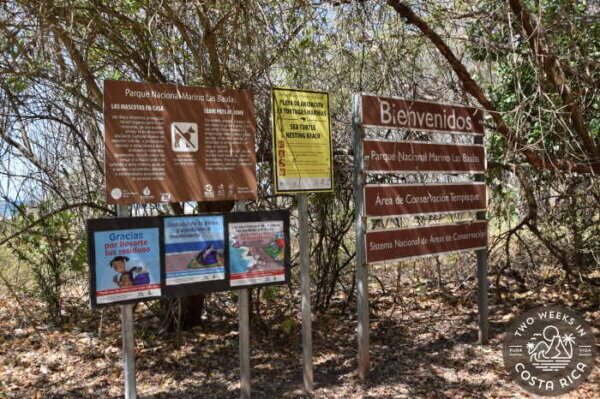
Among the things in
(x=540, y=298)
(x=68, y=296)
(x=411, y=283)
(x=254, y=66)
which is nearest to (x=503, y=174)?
(x=540, y=298)

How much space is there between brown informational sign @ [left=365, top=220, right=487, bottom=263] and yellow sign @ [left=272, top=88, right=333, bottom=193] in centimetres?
66

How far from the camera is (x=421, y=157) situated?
5.00 m

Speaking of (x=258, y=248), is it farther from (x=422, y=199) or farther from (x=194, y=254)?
(x=422, y=199)

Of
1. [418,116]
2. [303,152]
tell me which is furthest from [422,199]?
[303,152]

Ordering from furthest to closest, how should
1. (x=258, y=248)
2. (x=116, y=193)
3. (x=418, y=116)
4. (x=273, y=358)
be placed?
(x=273, y=358), (x=418, y=116), (x=258, y=248), (x=116, y=193)

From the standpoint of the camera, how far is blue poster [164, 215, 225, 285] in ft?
12.4

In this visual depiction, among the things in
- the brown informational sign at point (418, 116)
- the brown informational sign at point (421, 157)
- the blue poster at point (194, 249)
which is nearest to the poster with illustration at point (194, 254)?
the blue poster at point (194, 249)

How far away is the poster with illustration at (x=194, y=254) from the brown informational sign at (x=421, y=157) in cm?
137

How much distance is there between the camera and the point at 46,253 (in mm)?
6074

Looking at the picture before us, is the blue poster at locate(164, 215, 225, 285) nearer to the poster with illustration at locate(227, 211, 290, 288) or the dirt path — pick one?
the poster with illustration at locate(227, 211, 290, 288)

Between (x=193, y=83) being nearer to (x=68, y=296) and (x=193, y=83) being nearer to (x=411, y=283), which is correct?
(x=68, y=296)

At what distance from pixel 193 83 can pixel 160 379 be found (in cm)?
267

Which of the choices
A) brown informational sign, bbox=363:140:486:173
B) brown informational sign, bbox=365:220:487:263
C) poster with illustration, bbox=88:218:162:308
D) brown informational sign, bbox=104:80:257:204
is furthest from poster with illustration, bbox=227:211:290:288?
brown informational sign, bbox=363:140:486:173

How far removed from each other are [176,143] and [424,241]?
242cm
